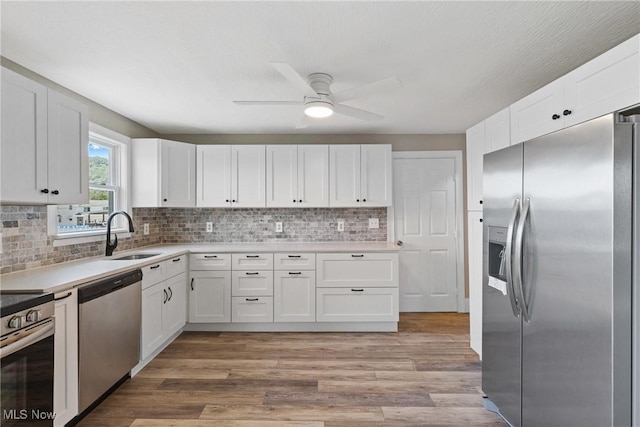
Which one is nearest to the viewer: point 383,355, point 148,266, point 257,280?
point 148,266

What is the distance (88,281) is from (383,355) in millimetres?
2400

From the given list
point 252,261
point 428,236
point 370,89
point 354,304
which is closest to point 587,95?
point 370,89

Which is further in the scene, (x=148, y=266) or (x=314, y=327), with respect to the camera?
(x=314, y=327)

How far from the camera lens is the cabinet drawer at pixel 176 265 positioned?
3197 mm

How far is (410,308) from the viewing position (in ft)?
14.2

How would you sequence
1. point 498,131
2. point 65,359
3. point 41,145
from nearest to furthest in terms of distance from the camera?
point 65,359 → point 41,145 → point 498,131

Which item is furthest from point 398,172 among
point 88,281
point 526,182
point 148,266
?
point 88,281

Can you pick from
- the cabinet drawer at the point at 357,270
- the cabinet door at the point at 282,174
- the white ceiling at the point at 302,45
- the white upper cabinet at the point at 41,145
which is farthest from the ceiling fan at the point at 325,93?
the cabinet drawer at the point at 357,270

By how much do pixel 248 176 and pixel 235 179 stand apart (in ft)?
0.53

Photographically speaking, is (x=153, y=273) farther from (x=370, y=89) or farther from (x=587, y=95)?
(x=587, y=95)

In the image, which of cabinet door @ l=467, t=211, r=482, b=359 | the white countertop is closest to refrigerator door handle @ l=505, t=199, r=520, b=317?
cabinet door @ l=467, t=211, r=482, b=359

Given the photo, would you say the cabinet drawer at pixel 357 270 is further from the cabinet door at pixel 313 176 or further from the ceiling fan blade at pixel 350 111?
the ceiling fan blade at pixel 350 111

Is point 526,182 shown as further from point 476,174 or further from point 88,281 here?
point 88,281

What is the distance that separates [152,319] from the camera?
2.87 meters
